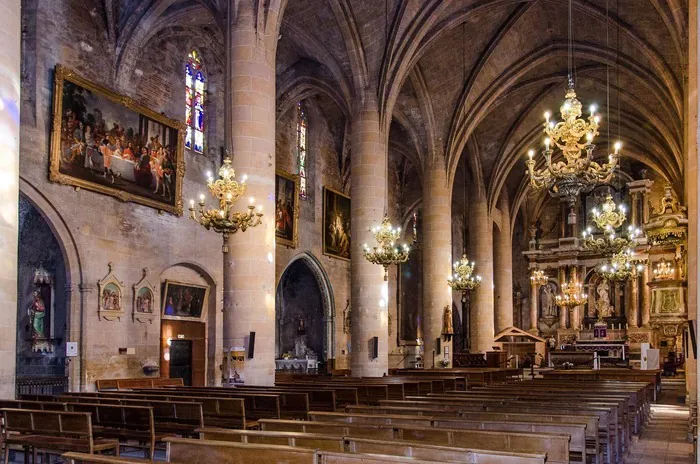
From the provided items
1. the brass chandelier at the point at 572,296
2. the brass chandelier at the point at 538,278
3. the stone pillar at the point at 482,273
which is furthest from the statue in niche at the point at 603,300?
the stone pillar at the point at 482,273

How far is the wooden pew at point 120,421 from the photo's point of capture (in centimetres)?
912

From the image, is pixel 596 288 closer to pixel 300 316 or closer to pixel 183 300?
pixel 300 316

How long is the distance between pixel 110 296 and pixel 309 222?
1149cm

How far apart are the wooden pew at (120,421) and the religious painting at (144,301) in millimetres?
8995

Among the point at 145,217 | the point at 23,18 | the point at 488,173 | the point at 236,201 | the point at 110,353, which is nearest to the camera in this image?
the point at 236,201

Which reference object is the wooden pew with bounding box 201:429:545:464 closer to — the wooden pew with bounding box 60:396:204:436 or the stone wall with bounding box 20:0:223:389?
the wooden pew with bounding box 60:396:204:436

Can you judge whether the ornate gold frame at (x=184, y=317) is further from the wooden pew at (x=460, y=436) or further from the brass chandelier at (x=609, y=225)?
the wooden pew at (x=460, y=436)

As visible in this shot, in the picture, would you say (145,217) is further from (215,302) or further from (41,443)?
(41,443)

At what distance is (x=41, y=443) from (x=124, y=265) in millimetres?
10737

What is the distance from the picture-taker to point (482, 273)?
3397 centimetres

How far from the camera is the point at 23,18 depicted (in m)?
16.5

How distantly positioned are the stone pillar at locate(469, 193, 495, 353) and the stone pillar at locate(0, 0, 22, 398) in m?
26.7

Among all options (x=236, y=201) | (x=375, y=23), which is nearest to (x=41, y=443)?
(x=236, y=201)

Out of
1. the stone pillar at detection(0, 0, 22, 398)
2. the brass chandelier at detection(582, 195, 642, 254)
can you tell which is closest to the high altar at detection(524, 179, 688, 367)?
the brass chandelier at detection(582, 195, 642, 254)
